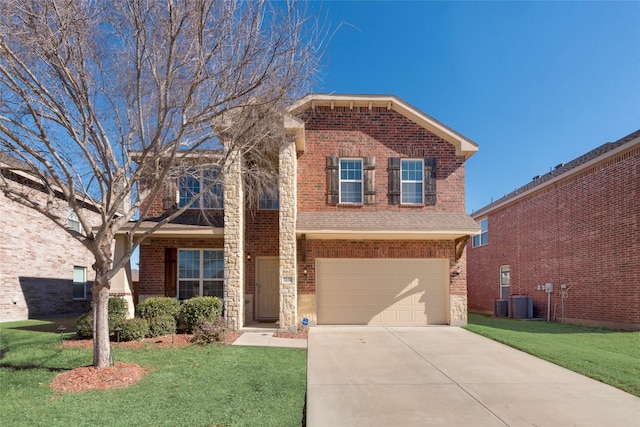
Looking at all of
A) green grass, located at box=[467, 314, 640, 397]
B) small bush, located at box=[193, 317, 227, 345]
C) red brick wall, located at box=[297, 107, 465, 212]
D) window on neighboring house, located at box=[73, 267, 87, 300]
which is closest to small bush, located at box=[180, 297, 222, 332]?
small bush, located at box=[193, 317, 227, 345]

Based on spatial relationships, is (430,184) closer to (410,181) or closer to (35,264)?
(410,181)

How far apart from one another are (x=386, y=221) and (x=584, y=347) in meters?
6.05

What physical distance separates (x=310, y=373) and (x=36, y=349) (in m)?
6.05

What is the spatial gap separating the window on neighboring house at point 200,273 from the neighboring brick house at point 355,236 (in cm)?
3

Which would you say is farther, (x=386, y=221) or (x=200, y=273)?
(x=200, y=273)

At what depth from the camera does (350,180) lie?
13906 millimetres

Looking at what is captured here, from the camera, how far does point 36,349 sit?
8.80m

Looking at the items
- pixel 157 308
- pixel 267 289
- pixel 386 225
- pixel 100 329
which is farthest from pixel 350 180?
pixel 100 329

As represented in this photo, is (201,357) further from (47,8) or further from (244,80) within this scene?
(47,8)

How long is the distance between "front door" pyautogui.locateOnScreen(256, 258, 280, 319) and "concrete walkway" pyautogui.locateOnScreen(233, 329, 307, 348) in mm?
2211


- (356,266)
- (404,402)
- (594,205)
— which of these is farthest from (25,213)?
(594,205)

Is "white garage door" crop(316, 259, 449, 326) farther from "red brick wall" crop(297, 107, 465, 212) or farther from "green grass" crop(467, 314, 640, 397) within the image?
"red brick wall" crop(297, 107, 465, 212)

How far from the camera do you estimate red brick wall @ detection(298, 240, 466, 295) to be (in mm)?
13352

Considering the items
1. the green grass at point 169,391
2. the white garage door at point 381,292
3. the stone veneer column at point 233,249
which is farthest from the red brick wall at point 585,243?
the stone veneer column at point 233,249
